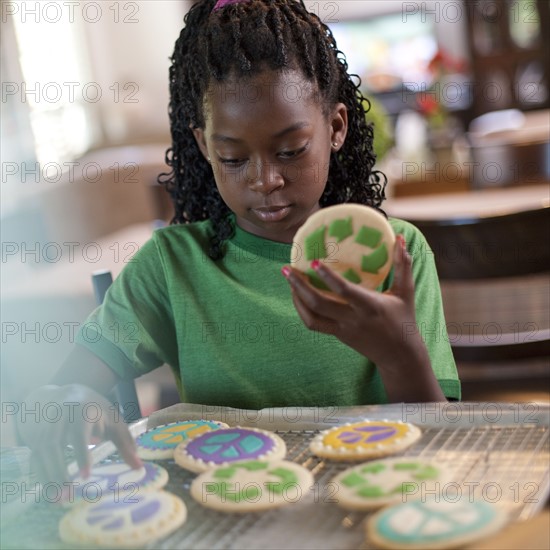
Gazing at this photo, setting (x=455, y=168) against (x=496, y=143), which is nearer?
(x=496, y=143)

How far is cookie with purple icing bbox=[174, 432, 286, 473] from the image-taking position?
33.1 inches

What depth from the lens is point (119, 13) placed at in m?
5.66

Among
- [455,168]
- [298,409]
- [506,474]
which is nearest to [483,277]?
[298,409]

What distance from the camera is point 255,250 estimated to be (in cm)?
125

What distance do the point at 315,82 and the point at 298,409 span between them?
0.45 metres

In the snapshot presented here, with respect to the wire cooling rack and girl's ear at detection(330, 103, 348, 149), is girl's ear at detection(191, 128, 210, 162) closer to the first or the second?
girl's ear at detection(330, 103, 348, 149)

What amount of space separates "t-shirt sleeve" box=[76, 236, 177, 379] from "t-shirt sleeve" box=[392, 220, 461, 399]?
0.35 meters

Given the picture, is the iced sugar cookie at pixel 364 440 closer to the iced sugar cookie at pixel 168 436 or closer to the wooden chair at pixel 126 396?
the iced sugar cookie at pixel 168 436

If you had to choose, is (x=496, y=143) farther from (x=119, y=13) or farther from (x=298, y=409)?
(x=119, y=13)

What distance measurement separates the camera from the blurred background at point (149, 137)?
229 centimetres

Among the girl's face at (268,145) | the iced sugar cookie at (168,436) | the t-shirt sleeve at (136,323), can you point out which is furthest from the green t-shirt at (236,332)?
the iced sugar cookie at (168,436)

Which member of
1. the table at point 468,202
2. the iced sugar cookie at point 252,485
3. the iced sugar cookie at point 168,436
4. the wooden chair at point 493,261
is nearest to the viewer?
the iced sugar cookie at point 252,485

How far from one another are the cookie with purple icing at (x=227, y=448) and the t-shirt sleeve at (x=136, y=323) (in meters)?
0.32

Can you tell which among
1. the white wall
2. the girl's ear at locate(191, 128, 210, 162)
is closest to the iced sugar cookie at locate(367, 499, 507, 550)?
the girl's ear at locate(191, 128, 210, 162)
